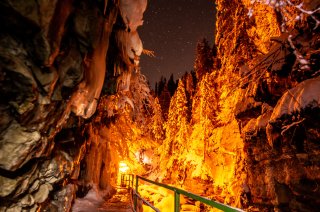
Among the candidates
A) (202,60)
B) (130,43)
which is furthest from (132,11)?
(202,60)

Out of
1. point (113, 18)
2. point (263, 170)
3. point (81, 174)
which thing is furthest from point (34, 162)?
point (263, 170)

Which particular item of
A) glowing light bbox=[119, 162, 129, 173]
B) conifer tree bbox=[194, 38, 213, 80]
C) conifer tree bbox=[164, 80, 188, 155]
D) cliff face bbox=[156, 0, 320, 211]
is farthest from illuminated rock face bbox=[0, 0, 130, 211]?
conifer tree bbox=[194, 38, 213, 80]

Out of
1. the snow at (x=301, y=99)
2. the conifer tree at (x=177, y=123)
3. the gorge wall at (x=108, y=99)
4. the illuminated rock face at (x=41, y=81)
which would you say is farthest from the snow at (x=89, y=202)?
the conifer tree at (x=177, y=123)

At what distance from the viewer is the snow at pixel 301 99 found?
7422mm

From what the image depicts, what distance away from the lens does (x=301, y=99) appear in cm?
774

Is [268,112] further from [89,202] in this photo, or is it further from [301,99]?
[89,202]

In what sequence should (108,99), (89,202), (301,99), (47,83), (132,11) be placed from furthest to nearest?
(108,99) → (89,202) → (301,99) → (132,11) → (47,83)

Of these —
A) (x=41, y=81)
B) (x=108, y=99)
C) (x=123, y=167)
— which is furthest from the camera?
(x=123, y=167)

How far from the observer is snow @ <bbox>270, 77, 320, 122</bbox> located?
742 centimetres

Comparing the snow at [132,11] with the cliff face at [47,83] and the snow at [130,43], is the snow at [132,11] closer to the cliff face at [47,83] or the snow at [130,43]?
the cliff face at [47,83]

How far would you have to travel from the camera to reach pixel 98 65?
6.88 metres

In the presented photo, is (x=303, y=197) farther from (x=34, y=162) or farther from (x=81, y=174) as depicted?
(x=81, y=174)

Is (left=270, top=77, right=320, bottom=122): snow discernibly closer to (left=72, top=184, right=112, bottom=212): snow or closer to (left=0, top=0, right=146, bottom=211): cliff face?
(left=0, top=0, right=146, bottom=211): cliff face

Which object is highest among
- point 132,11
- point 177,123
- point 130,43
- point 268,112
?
point 177,123
